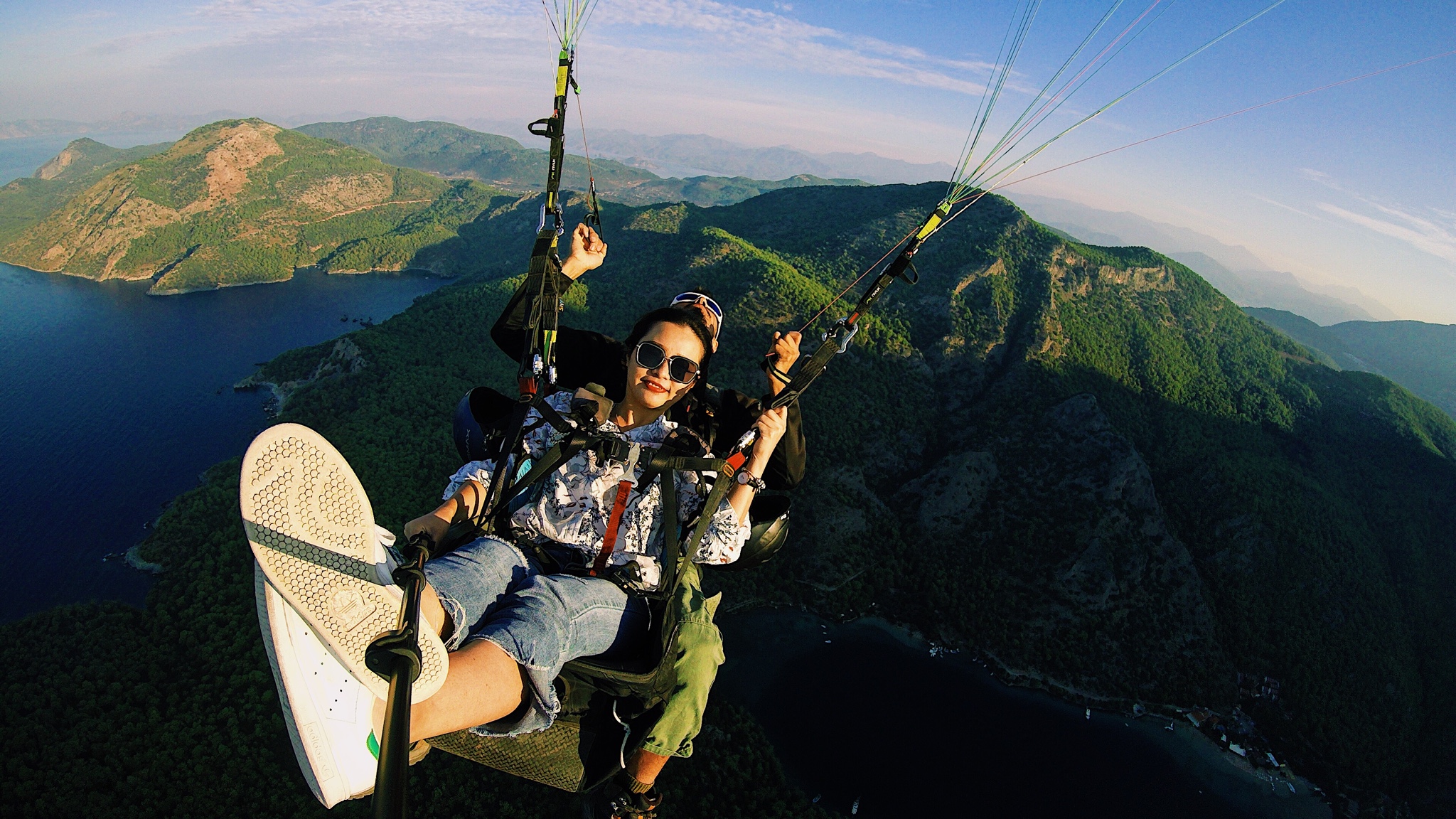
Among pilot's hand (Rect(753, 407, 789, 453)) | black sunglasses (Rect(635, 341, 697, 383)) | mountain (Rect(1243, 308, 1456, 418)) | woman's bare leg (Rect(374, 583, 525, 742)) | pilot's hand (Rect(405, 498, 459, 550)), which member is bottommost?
woman's bare leg (Rect(374, 583, 525, 742))

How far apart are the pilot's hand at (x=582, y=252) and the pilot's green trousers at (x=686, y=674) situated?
209cm

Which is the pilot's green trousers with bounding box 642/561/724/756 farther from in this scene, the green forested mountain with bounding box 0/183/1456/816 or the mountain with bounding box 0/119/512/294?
the mountain with bounding box 0/119/512/294

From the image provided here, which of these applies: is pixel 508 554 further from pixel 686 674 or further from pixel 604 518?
pixel 686 674

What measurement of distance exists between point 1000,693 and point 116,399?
71.6 metres

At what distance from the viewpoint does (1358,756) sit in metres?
30.2

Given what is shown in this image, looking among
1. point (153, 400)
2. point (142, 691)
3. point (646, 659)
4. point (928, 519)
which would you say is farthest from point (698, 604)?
point (153, 400)

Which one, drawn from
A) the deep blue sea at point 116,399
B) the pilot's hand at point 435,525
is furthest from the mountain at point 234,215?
the pilot's hand at point 435,525

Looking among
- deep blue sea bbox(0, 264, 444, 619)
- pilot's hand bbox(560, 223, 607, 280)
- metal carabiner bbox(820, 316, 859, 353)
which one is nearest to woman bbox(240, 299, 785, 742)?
pilot's hand bbox(560, 223, 607, 280)

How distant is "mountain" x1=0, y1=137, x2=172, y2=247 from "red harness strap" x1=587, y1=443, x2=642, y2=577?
138 metres

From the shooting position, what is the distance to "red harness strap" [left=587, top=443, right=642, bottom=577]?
319 centimetres

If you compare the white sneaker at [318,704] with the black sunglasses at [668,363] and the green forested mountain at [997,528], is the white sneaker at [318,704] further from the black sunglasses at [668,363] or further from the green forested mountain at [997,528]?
the green forested mountain at [997,528]

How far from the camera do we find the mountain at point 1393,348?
97.6 m

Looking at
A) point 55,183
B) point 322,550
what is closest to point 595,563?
point 322,550

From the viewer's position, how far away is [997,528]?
3566 cm
